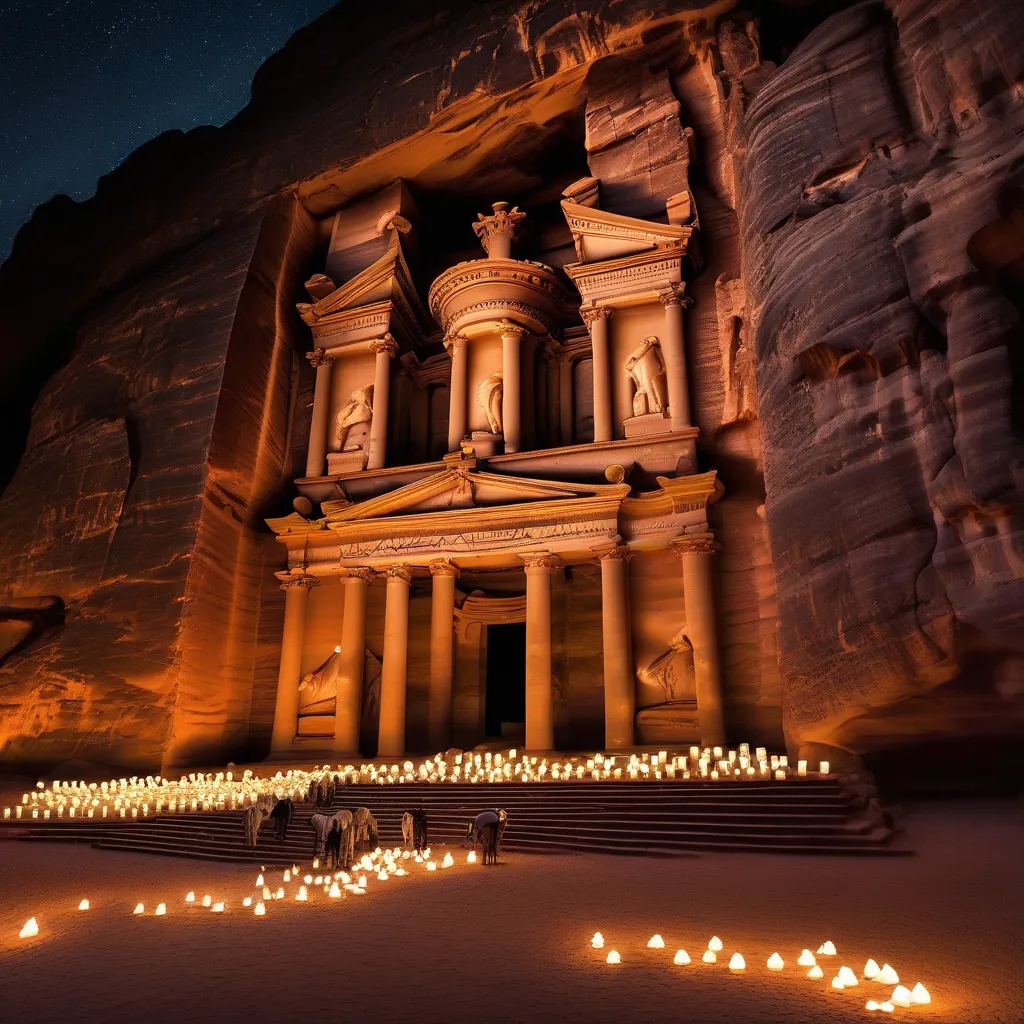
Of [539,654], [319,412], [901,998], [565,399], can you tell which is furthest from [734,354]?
[901,998]

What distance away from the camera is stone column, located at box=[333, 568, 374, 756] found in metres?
21.4

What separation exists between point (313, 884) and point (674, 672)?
1268cm

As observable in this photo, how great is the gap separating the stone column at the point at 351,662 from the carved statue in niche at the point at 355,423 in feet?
16.9

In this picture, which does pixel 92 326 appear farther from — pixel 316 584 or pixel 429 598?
pixel 429 598

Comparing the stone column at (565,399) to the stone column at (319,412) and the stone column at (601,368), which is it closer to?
the stone column at (601,368)

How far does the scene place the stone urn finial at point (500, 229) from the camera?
86.4 feet

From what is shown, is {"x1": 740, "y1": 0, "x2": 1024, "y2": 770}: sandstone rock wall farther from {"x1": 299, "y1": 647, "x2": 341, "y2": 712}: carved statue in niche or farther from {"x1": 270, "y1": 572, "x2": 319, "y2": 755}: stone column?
{"x1": 270, "y1": 572, "x2": 319, "y2": 755}: stone column

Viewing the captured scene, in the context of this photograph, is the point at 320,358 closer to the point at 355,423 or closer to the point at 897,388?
the point at 355,423

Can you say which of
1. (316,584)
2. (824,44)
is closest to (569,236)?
(824,44)

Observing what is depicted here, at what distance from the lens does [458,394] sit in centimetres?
2472

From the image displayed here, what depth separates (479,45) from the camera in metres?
26.4

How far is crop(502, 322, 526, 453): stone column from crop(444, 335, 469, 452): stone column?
1.42m

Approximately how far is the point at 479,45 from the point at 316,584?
18812 millimetres

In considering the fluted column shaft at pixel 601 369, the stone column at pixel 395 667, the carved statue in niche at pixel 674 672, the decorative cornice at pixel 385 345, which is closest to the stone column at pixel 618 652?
the carved statue in niche at pixel 674 672
